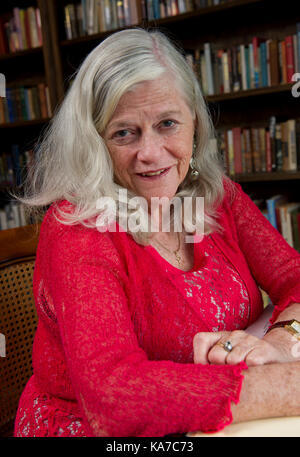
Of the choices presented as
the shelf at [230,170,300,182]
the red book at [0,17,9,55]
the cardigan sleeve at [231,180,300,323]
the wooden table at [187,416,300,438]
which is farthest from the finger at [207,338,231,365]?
the red book at [0,17,9,55]

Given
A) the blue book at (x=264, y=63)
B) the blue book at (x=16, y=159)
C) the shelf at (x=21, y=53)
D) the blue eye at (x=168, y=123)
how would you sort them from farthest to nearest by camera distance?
the blue book at (x=16, y=159) < the shelf at (x=21, y=53) < the blue book at (x=264, y=63) < the blue eye at (x=168, y=123)

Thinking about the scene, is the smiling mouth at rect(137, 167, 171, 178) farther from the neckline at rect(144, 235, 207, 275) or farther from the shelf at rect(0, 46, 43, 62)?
the shelf at rect(0, 46, 43, 62)

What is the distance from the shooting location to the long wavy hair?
1.00 m

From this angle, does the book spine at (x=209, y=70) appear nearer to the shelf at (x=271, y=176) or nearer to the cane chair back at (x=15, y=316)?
the shelf at (x=271, y=176)

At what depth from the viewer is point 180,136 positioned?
114 cm

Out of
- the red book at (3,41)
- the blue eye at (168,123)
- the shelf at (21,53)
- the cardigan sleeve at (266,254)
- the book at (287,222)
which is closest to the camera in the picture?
the blue eye at (168,123)

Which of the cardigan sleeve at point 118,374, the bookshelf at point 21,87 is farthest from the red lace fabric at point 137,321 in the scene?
the bookshelf at point 21,87

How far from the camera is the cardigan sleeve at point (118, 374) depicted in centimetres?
70

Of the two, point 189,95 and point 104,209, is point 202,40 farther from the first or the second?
point 104,209

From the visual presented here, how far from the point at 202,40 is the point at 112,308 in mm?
2337

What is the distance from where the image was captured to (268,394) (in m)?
0.73

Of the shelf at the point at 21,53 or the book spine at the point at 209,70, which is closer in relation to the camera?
the book spine at the point at 209,70

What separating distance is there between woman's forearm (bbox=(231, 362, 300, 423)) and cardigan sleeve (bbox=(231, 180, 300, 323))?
0.42 m

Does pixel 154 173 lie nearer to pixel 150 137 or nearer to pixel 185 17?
pixel 150 137
